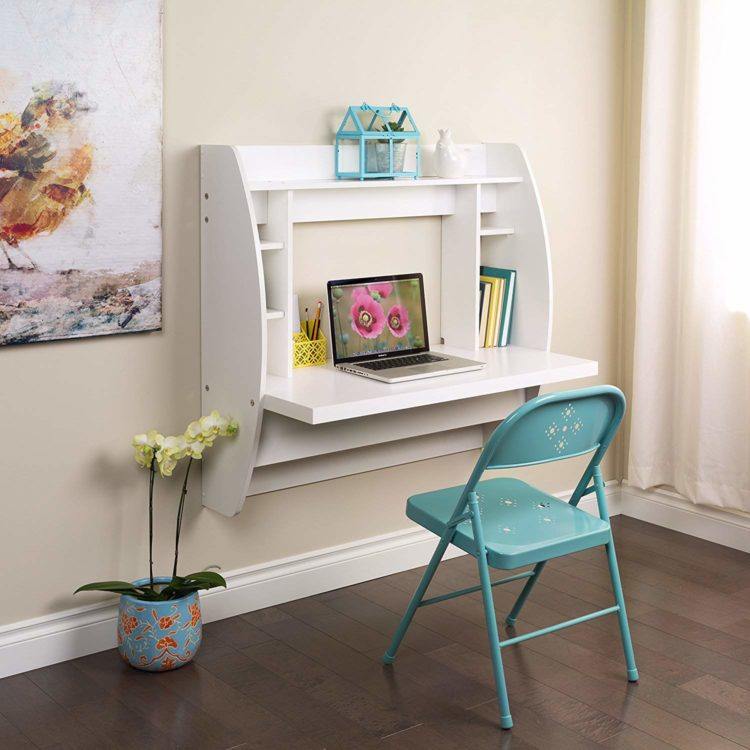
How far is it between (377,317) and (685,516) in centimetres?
145

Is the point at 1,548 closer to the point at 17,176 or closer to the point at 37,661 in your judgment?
the point at 37,661

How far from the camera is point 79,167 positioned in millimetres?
2641

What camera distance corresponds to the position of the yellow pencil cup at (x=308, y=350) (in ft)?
10.0

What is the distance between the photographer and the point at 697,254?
362cm

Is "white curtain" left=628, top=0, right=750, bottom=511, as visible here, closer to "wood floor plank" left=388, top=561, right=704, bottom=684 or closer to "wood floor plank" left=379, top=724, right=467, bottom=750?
"wood floor plank" left=388, top=561, right=704, bottom=684

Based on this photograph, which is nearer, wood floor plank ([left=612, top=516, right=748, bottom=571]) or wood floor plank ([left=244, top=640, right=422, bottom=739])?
wood floor plank ([left=244, top=640, right=422, bottom=739])

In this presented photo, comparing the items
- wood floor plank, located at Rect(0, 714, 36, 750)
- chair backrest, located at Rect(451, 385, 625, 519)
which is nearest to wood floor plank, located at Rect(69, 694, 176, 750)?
wood floor plank, located at Rect(0, 714, 36, 750)

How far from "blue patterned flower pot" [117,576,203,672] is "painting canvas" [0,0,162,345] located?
70cm

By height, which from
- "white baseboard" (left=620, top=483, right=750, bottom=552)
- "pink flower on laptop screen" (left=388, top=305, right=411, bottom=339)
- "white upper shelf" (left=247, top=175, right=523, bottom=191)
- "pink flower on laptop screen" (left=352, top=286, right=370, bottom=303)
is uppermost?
"white upper shelf" (left=247, top=175, right=523, bottom=191)

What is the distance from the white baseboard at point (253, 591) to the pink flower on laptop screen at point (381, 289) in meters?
0.78

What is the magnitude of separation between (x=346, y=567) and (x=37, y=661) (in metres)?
0.96

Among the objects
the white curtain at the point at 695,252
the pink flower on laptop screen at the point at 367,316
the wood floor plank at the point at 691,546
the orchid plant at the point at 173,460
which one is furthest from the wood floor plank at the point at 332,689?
the white curtain at the point at 695,252

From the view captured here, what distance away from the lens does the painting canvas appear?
8.31 feet

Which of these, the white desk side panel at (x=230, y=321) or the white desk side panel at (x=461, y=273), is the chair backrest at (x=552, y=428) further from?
the white desk side panel at (x=461, y=273)
